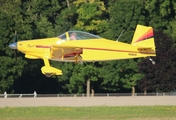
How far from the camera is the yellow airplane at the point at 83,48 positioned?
33.8 m

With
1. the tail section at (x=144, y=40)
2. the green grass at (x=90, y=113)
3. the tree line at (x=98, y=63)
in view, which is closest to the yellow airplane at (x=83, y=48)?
the tail section at (x=144, y=40)

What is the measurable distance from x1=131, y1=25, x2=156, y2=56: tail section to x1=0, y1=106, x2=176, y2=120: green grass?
18.5 ft

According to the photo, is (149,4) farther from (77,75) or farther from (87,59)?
(87,59)

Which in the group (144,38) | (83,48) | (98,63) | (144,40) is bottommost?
(98,63)

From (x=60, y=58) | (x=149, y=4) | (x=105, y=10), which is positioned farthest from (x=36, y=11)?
(x=60, y=58)

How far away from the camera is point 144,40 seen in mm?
34625

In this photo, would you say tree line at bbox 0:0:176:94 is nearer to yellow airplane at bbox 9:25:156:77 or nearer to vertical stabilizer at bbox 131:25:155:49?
vertical stabilizer at bbox 131:25:155:49

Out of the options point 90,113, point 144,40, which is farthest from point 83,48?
point 90,113

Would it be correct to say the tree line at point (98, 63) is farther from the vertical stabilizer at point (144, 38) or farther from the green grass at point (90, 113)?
the green grass at point (90, 113)

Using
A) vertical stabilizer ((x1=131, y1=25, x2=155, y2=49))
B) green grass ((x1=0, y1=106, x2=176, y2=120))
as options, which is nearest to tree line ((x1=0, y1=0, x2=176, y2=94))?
vertical stabilizer ((x1=131, y1=25, x2=155, y2=49))

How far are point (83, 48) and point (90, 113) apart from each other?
7277 mm

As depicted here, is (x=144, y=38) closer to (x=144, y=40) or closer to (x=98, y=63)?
(x=144, y=40)

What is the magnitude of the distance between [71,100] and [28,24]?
30.5 metres

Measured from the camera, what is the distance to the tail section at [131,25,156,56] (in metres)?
34.3
